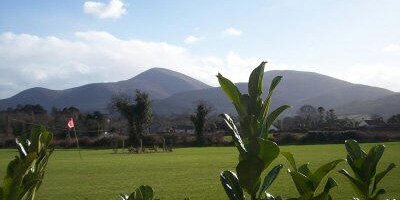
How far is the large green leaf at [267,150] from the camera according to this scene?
1.14m

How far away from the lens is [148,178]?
22672 mm

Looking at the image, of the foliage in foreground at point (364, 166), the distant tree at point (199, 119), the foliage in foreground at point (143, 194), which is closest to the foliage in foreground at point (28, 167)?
the foliage in foreground at point (143, 194)

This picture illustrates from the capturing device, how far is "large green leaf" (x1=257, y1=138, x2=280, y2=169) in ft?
3.73

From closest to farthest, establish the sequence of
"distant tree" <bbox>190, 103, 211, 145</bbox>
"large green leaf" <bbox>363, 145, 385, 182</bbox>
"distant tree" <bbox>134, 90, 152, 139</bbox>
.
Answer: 1. "large green leaf" <bbox>363, 145, 385, 182</bbox>
2. "distant tree" <bbox>190, 103, 211, 145</bbox>
3. "distant tree" <bbox>134, 90, 152, 139</bbox>

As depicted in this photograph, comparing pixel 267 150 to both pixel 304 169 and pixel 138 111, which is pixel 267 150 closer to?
pixel 304 169

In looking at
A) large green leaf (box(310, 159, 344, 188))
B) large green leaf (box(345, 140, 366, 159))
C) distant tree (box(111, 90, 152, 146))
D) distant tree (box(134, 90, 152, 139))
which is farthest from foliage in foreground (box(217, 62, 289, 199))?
distant tree (box(134, 90, 152, 139))

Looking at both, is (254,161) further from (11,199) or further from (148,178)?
(148,178)

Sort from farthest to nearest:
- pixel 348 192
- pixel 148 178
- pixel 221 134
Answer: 1. pixel 221 134
2. pixel 148 178
3. pixel 348 192

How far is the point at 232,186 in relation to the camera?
1.29 m

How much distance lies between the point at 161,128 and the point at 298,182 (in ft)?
463

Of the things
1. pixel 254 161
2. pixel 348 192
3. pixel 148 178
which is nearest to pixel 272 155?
pixel 254 161

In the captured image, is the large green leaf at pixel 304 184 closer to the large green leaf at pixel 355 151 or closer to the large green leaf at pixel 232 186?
the large green leaf at pixel 232 186

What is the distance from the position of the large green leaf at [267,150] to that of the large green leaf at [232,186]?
129mm

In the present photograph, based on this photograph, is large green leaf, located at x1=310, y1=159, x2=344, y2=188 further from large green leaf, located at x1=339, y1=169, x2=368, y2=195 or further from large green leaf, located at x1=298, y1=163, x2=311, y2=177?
large green leaf, located at x1=339, y1=169, x2=368, y2=195
